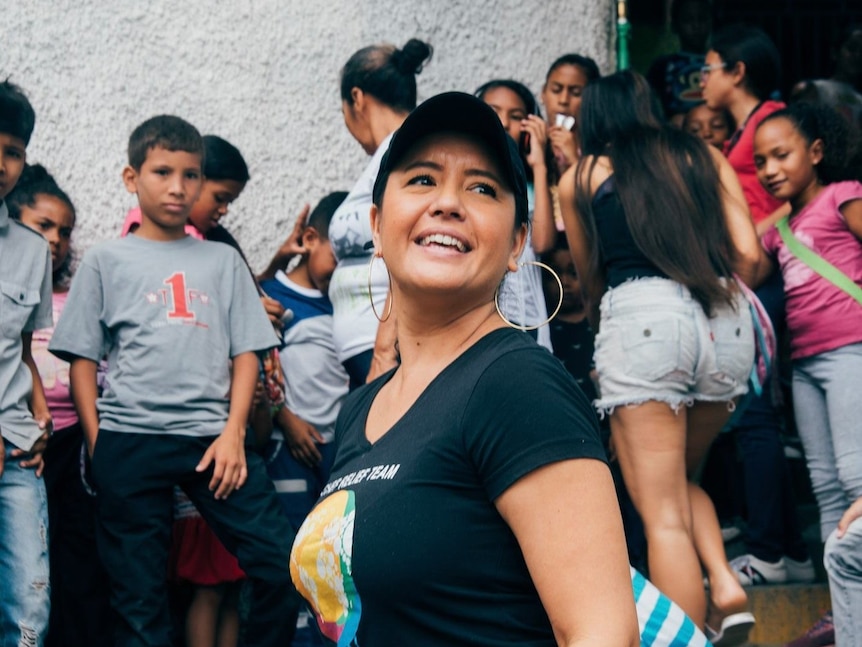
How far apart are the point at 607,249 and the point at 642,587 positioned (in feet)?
5.78

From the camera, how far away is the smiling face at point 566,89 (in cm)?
509

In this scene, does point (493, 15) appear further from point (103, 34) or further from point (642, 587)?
point (642, 587)

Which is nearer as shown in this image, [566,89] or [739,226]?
[739,226]

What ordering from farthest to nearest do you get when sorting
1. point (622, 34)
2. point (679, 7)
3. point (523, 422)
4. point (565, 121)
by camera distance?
point (679, 7), point (622, 34), point (565, 121), point (523, 422)

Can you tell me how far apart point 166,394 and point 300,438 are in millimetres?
714

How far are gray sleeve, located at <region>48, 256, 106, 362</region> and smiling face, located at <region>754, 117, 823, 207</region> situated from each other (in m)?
2.48

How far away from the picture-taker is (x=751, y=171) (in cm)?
494

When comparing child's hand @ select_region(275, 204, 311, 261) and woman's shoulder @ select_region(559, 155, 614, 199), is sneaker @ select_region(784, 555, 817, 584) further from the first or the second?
child's hand @ select_region(275, 204, 311, 261)

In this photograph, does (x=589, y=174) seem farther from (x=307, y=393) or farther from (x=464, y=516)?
(x=464, y=516)

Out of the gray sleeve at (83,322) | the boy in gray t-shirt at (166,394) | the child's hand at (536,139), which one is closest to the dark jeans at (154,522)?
the boy in gray t-shirt at (166,394)

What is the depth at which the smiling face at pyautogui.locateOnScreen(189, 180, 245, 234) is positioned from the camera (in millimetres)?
4367

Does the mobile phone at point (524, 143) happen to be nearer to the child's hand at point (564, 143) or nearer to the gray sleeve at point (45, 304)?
the child's hand at point (564, 143)

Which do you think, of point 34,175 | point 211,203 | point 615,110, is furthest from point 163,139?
point 615,110

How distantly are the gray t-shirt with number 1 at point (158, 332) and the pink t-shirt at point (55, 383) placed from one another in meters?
0.27
